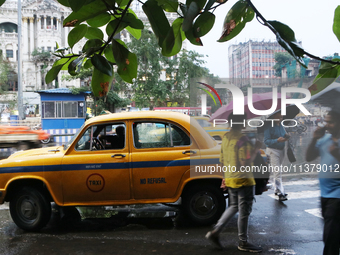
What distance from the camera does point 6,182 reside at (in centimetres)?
492

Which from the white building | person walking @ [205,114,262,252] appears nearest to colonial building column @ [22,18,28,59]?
the white building

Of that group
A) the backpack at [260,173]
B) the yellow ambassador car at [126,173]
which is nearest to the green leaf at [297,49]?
the backpack at [260,173]

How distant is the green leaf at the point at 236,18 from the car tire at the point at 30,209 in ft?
15.4

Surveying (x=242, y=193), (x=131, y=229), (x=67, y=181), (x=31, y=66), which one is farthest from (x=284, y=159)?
(x=31, y=66)

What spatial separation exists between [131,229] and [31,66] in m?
47.0

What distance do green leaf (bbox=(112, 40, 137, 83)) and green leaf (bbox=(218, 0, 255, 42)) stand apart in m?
0.29

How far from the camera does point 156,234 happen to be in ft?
15.5

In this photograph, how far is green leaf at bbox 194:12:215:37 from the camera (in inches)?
36.6

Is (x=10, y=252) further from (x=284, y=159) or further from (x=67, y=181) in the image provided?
(x=284, y=159)

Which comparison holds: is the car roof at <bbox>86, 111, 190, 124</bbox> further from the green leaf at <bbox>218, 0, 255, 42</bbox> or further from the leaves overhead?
the green leaf at <bbox>218, 0, 255, 42</bbox>

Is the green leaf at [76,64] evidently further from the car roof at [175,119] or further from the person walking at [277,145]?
the person walking at [277,145]

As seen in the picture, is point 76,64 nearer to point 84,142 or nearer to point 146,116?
point 146,116

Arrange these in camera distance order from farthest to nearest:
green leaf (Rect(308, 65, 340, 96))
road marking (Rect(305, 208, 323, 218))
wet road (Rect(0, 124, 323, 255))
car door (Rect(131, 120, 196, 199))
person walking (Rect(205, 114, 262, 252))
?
road marking (Rect(305, 208, 323, 218)), car door (Rect(131, 120, 196, 199)), wet road (Rect(0, 124, 323, 255)), person walking (Rect(205, 114, 262, 252)), green leaf (Rect(308, 65, 340, 96))

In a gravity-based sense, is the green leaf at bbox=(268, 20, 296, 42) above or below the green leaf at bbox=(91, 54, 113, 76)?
above
